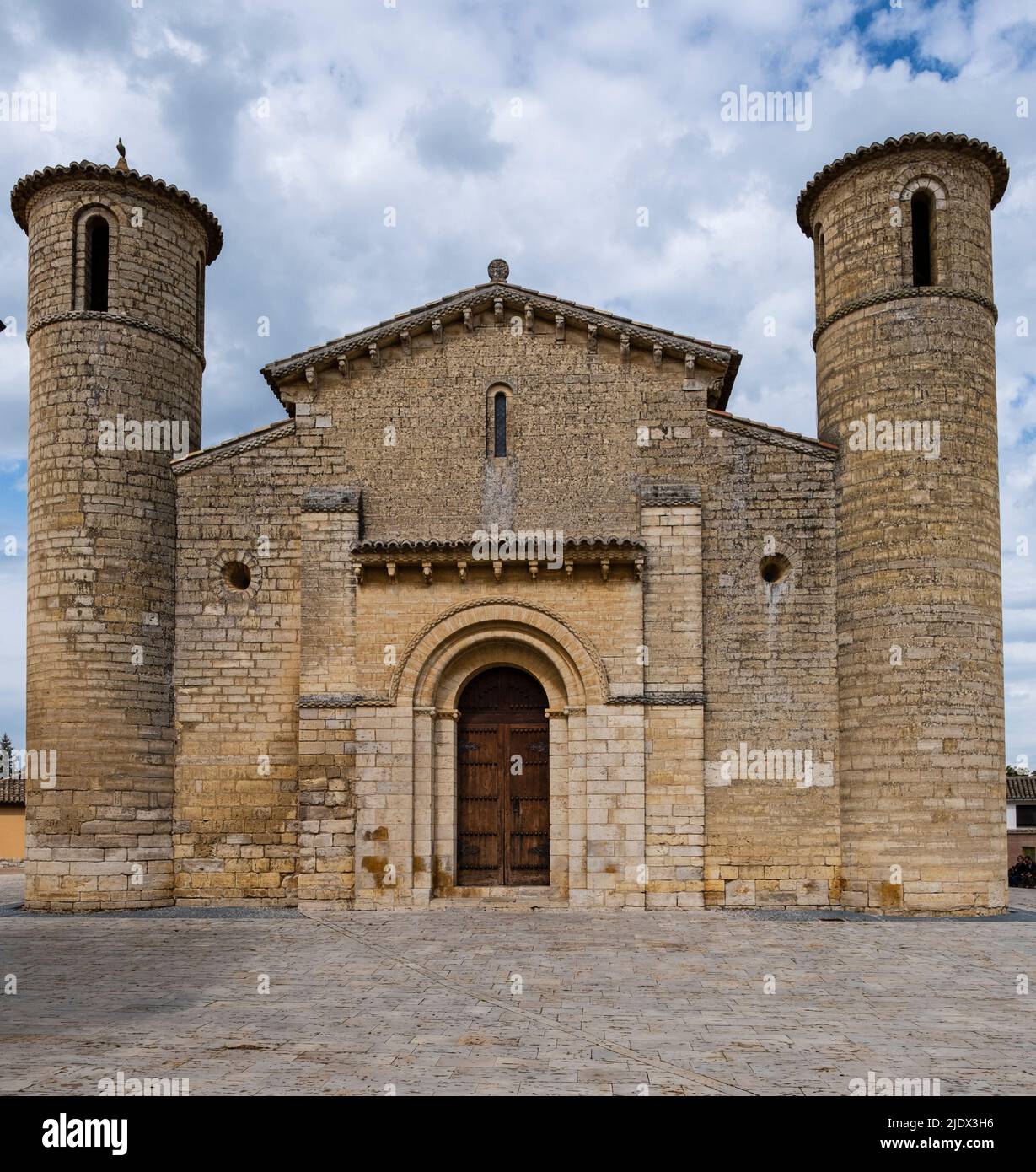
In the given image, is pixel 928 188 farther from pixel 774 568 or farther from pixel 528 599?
pixel 528 599

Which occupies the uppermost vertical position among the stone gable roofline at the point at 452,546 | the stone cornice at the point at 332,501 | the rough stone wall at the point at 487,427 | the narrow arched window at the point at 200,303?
the narrow arched window at the point at 200,303

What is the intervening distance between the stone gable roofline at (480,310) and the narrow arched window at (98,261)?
9.94ft

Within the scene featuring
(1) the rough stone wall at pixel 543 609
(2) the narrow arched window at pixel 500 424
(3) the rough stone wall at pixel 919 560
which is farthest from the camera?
(2) the narrow arched window at pixel 500 424

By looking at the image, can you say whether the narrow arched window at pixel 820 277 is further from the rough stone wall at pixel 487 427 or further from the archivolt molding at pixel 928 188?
the rough stone wall at pixel 487 427

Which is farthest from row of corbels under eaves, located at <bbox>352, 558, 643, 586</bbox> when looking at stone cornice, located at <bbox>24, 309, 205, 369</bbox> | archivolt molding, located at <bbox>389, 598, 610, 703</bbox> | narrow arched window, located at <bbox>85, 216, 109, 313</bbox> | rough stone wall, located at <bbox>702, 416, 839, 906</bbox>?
narrow arched window, located at <bbox>85, 216, 109, 313</bbox>

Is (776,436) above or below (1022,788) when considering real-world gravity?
above

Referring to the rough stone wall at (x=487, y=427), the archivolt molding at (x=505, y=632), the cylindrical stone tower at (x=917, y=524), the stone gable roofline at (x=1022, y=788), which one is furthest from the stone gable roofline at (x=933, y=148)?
the stone gable roofline at (x=1022, y=788)

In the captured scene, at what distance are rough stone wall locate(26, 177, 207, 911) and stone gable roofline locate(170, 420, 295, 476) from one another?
13.8 inches

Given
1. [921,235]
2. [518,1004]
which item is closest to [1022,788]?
[921,235]

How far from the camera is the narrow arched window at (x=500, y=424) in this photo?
18562 mm

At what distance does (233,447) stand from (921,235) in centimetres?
1149

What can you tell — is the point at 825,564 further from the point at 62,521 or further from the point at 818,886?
the point at 62,521

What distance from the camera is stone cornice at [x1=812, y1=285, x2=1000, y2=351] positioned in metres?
17.4

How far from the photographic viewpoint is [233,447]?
18469 millimetres
